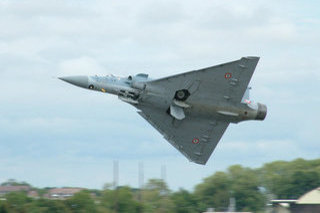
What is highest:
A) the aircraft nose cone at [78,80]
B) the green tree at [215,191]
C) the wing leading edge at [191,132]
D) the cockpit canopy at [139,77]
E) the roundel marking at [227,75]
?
the green tree at [215,191]

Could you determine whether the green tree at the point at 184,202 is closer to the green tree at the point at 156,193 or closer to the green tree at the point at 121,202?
the green tree at the point at 156,193

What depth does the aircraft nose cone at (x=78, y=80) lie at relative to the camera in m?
35.6

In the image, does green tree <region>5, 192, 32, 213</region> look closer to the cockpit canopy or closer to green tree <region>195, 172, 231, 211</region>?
green tree <region>195, 172, 231, 211</region>

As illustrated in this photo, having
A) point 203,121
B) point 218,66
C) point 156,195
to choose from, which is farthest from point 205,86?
point 156,195

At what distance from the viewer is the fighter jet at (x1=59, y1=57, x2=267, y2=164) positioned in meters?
35.9

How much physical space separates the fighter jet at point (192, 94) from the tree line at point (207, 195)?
1216 inches

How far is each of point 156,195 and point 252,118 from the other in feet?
210

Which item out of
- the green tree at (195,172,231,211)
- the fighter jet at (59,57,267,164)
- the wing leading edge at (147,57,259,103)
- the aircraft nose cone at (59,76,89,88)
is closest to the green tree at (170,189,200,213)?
the green tree at (195,172,231,211)

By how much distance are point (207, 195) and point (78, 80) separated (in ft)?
238

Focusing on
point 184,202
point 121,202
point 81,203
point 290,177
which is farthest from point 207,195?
point 81,203

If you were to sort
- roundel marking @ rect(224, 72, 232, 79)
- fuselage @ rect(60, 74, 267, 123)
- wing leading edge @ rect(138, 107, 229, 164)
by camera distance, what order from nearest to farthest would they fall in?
fuselage @ rect(60, 74, 267, 123), roundel marking @ rect(224, 72, 232, 79), wing leading edge @ rect(138, 107, 229, 164)

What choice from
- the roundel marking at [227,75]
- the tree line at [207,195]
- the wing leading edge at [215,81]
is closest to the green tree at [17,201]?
the tree line at [207,195]

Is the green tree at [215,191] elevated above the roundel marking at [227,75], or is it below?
above

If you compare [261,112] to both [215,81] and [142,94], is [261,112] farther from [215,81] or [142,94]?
[142,94]
